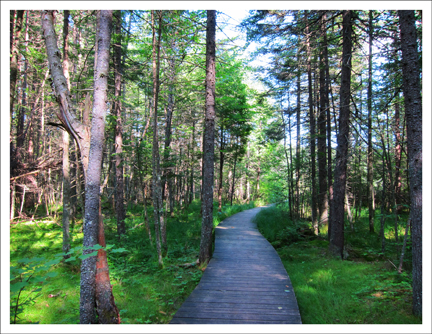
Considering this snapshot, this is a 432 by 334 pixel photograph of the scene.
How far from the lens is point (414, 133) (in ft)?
12.5

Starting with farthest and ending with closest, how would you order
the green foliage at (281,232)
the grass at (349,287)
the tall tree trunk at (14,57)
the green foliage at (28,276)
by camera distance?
1. the green foliage at (281,232)
2. the tall tree trunk at (14,57)
3. the grass at (349,287)
4. the green foliage at (28,276)

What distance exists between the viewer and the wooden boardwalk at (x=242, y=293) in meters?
3.71

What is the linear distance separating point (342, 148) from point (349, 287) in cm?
389

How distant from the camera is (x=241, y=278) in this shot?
5.24m

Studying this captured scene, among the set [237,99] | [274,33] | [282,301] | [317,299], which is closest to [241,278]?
[282,301]

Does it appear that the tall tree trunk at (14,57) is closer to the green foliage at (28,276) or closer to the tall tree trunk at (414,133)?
the green foliage at (28,276)

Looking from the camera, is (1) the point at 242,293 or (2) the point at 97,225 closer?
(2) the point at 97,225

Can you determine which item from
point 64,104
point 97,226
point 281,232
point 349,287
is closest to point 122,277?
point 97,226

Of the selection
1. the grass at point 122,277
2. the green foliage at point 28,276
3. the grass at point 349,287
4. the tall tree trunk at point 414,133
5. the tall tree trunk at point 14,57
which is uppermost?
the tall tree trunk at point 14,57

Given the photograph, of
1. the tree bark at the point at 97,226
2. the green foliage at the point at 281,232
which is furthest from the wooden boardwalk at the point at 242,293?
the green foliage at the point at 281,232

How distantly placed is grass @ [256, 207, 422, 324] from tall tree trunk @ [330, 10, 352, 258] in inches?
26.3

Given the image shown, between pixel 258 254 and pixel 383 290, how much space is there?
10.4 feet

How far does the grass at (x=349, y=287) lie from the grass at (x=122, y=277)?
273 centimetres

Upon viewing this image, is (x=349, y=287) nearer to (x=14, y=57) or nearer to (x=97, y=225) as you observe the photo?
(x=97, y=225)
